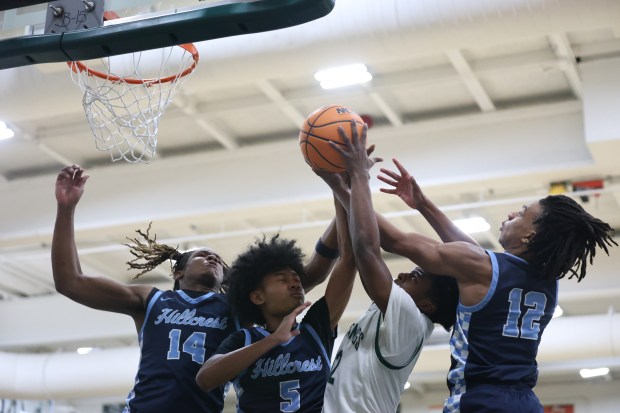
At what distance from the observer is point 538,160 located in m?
8.98

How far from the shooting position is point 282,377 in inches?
161

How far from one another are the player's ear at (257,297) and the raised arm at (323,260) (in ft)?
0.92

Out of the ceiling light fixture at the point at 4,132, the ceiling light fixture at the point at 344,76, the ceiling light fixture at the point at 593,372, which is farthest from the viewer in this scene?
the ceiling light fixture at the point at 593,372

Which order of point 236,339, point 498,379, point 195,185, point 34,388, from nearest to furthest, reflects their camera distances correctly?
point 498,379 < point 236,339 < point 195,185 < point 34,388

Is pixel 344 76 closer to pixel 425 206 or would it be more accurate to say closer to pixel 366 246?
pixel 425 206

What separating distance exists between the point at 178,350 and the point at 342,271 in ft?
2.88

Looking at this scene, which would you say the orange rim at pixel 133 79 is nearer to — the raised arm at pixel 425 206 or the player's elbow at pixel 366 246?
the raised arm at pixel 425 206

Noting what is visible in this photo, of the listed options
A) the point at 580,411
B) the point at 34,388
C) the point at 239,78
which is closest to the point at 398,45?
the point at 239,78

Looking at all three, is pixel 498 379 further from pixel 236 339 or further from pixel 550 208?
pixel 236 339

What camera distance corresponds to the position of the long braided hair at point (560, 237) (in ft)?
12.9

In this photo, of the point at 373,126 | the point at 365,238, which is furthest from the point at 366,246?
the point at 373,126

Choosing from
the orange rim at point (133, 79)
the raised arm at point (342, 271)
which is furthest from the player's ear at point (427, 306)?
the orange rim at point (133, 79)

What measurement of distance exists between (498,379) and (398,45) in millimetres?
3780

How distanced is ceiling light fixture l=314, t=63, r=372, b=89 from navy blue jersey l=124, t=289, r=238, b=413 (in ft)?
13.7
